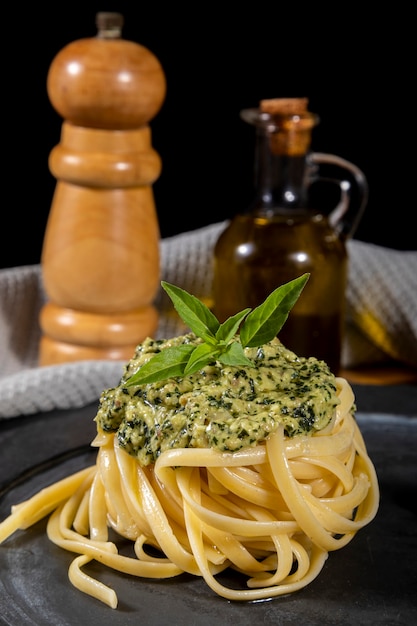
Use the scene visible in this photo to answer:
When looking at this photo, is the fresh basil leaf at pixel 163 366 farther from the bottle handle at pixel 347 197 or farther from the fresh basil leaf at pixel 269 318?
the bottle handle at pixel 347 197

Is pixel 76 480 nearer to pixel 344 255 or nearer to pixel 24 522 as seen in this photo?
pixel 24 522

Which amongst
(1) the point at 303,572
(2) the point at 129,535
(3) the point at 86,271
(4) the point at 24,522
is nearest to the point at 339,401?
(1) the point at 303,572

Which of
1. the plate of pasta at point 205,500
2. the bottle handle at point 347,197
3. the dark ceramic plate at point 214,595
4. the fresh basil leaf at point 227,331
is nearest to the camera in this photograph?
the dark ceramic plate at point 214,595

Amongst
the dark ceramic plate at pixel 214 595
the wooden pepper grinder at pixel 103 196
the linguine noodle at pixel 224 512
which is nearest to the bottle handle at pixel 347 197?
the wooden pepper grinder at pixel 103 196

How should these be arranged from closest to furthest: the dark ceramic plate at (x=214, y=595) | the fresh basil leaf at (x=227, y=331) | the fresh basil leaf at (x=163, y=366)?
the dark ceramic plate at (x=214, y=595), the fresh basil leaf at (x=163, y=366), the fresh basil leaf at (x=227, y=331)

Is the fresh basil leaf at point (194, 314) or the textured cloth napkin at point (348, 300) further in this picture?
the textured cloth napkin at point (348, 300)

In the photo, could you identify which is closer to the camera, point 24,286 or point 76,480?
point 76,480

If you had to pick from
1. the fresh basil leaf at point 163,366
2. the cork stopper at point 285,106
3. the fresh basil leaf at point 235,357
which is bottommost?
the fresh basil leaf at point 163,366

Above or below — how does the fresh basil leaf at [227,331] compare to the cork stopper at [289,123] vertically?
below
